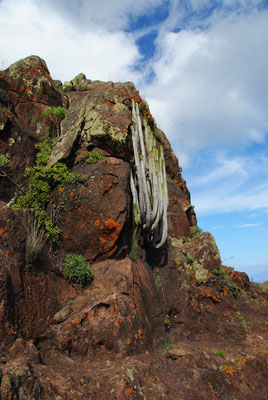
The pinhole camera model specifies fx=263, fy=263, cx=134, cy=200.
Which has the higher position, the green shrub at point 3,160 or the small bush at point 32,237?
the green shrub at point 3,160

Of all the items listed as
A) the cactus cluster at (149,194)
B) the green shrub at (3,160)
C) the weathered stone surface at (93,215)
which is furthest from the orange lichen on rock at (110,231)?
the green shrub at (3,160)

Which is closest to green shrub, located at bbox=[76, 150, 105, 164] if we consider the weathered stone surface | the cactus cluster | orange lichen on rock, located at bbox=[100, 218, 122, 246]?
the weathered stone surface

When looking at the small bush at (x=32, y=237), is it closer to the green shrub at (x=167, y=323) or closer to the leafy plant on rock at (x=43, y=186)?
the leafy plant on rock at (x=43, y=186)

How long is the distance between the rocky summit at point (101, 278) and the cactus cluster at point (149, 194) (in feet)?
0.15

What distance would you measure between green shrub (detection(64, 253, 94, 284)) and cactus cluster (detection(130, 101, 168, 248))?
2.12 m

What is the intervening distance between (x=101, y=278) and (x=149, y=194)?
3182mm

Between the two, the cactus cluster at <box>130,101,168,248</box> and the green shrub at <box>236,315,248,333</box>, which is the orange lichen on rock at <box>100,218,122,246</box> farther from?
the green shrub at <box>236,315,248,333</box>

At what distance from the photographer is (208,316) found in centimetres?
810

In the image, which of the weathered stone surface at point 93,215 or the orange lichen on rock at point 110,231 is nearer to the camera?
the weathered stone surface at point 93,215

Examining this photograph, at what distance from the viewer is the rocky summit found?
452 cm

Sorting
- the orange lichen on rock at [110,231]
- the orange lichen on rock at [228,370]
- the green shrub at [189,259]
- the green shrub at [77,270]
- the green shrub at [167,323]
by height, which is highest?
the orange lichen on rock at [110,231]

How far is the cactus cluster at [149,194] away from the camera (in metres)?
7.86

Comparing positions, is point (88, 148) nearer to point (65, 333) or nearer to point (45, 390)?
point (65, 333)

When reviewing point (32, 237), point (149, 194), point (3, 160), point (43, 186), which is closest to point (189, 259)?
point (149, 194)
